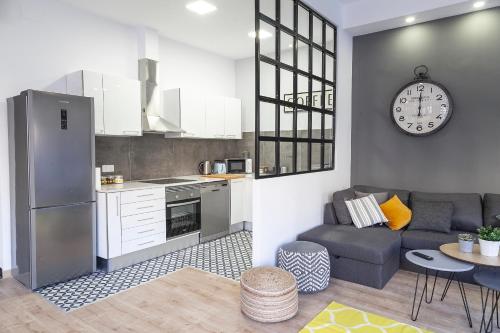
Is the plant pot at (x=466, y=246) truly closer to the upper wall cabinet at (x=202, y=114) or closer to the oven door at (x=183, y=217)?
the oven door at (x=183, y=217)

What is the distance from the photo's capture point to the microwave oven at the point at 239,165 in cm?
553

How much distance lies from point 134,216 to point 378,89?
3552 mm

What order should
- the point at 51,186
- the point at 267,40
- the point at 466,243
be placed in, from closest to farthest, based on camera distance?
the point at 466,243 < the point at 51,186 < the point at 267,40

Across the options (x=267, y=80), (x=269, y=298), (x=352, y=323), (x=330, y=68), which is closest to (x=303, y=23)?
(x=330, y=68)

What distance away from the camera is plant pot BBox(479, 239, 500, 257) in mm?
2344

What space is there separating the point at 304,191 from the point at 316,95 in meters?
1.19

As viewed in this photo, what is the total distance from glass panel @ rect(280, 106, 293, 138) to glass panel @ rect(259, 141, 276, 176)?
20 cm

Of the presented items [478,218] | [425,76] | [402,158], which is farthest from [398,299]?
[425,76]

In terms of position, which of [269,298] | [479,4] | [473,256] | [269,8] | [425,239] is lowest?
[269,298]

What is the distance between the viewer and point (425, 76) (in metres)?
4.04

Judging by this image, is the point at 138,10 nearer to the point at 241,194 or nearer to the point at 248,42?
the point at 248,42

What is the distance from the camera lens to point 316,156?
394cm

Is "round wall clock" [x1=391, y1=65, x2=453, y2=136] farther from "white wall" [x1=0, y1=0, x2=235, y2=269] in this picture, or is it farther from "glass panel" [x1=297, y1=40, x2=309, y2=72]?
"white wall" [x1=0, y1=0, x2=235, y2=269]

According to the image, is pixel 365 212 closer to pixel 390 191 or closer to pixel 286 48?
pixel 390 191
